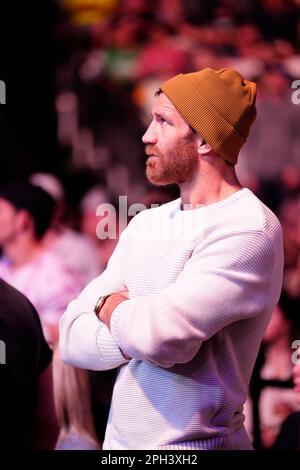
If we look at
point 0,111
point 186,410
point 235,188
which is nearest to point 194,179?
point 235,188

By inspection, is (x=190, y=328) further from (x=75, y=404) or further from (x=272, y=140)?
(x=272, y=140)

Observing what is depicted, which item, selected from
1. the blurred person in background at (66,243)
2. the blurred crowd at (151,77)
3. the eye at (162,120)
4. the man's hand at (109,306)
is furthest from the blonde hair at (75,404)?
the blurred crowd at (151,77)

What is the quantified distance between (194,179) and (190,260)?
31cm

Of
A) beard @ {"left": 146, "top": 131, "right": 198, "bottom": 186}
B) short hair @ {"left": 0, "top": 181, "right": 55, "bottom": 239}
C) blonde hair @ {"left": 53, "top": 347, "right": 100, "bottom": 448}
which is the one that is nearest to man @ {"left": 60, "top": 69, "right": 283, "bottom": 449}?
beard @ {"left": 146, "top": 131, "right": 198, "bottom": 186}

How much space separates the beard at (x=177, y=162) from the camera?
250 cm

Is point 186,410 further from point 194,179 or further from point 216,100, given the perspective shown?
point 216,100

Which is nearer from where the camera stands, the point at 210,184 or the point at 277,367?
the point at 210,184

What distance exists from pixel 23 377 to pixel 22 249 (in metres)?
0.75

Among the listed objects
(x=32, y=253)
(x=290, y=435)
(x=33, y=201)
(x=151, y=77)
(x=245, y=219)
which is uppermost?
(x=245, y=219)

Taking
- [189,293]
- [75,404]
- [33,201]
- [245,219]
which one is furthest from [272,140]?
[189,293]

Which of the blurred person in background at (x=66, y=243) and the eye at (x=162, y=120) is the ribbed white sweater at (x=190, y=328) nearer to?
the eye at (x=162, y=120)

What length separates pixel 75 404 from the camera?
135 inches
